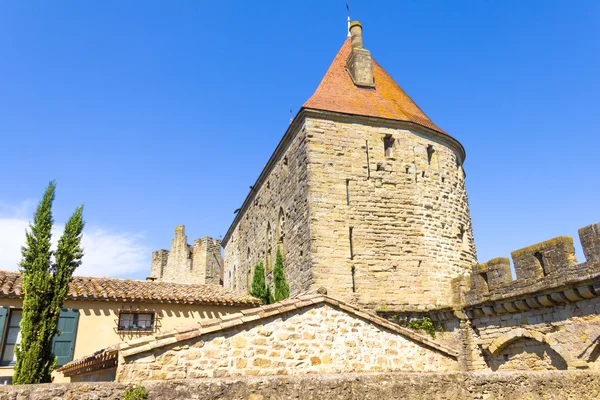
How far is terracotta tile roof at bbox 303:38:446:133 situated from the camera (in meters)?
17.7

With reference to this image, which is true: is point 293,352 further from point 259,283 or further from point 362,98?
point 362,98

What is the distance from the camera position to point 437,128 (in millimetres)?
18953

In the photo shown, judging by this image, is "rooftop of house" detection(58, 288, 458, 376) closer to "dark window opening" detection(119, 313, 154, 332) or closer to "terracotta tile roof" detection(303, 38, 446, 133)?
"dark window opening" detection(119, 313, 154, 332)

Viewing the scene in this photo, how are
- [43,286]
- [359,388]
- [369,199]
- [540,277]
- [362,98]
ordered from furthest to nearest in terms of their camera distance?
[362,98]
[369,199]
[540,277]
[43,286]
[359,388]

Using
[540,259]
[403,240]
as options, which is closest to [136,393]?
[540,259]

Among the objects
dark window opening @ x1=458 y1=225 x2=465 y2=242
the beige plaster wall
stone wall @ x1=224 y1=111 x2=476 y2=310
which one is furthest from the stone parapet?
the beige plaster wall

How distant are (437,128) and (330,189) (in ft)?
20.2

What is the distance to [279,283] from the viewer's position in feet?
58.0

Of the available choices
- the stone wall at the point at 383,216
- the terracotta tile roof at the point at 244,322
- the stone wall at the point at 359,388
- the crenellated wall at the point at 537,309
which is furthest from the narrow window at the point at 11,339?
the crenellated wall at the point at 537,309

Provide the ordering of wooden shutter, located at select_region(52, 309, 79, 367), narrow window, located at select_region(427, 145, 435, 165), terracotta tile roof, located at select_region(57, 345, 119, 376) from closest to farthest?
1. terracotta tile roof, located at select_region(57, 345, 119, 376)
2. wooden shutter, located at select_region(52, 309, 79, 367)
3. narrow window, located at select_region(427, 145, 435, 165)

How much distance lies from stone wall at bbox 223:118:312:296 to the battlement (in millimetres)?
5402

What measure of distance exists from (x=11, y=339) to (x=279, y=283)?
9.03 m

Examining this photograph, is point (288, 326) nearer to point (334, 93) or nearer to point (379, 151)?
point (379, 151)

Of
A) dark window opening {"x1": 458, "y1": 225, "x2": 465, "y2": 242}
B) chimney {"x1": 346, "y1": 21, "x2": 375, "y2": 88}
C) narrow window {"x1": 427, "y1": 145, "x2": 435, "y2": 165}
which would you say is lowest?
dark window opening {"x1": 458, "y1": 225, "x2": 465, "y2": 242}
